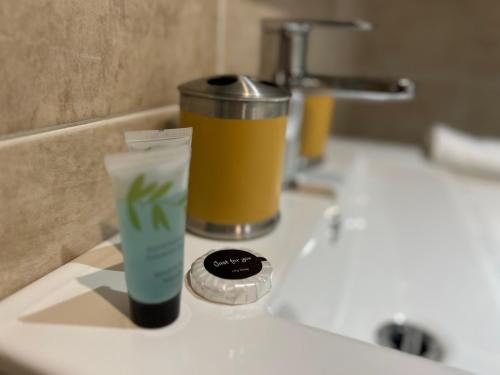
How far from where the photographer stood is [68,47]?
0.26m

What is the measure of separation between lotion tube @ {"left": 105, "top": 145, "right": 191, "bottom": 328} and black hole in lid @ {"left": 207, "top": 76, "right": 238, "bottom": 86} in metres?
0.12

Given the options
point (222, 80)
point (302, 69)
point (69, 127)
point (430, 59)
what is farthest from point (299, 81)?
point (430, 59)

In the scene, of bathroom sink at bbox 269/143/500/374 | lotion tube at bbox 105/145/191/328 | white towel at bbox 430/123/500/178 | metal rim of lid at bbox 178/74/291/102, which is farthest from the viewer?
white towel at bbox 430/123/500/178

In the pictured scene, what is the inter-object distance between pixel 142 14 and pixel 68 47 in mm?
83

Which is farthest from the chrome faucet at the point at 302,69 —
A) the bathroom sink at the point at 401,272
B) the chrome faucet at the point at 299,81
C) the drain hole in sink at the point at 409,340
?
the drain hole in sink at the point at 409,340

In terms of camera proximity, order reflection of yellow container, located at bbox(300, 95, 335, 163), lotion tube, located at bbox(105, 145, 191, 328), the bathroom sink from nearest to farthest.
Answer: lotion tube, located at bbox(105, 145, 191, 328), the bathroom sink, reflection of yellow container, located at bbox(300, 95, 335, 163)

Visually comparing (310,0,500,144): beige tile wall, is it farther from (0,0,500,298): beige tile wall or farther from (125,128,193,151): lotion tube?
(125,128,193,151): lotion tube

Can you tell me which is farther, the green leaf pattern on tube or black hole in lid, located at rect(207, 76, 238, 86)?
black hole in lid, located at rect(207, 76, 238, 86)

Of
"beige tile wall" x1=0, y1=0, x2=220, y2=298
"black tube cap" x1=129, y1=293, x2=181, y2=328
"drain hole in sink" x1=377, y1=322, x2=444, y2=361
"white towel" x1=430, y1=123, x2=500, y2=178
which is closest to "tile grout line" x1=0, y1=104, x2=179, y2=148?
"beige tile wall" x1=0, y1=0, x2=220, y2=298

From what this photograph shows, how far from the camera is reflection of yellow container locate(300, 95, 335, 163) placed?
22.6 inches

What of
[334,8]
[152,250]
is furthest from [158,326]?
[334,8]

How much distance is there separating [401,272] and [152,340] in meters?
0.40

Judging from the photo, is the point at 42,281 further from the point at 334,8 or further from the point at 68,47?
the point at 334,8

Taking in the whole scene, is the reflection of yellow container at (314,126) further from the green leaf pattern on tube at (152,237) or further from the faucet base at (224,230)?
the green leaf pattern on tube at (152,237)
